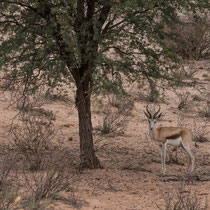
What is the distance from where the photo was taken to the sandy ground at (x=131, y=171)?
27.2ft

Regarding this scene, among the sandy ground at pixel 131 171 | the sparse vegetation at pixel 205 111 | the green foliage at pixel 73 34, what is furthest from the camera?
the sparse vegetation at pixel 205 111

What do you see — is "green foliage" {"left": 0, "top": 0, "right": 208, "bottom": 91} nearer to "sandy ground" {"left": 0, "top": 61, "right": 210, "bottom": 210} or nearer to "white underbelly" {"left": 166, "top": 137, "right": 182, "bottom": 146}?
"white underbelly" {"left": 166, "top": 137, "right": 182, "bottom": 146}

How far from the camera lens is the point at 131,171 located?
1081 centimetres

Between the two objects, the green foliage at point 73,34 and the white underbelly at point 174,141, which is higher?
the green foliage at point 73,34

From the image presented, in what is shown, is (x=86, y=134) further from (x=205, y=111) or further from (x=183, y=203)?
(x=205, y=111)

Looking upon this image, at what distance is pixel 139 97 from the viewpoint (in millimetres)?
19875

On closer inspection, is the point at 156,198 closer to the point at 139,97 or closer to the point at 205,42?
the point at 139,97

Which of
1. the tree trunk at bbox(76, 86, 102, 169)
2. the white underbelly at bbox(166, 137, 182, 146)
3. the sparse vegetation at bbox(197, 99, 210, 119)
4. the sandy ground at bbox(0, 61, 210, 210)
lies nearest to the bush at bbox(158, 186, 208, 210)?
the sandy ground at bbox(0, 61, 210, 210)

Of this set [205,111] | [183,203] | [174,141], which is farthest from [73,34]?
[205,111]

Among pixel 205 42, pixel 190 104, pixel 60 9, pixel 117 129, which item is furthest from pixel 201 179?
pixel 205 42

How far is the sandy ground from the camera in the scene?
8281 millimetres

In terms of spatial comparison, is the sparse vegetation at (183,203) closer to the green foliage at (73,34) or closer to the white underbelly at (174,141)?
the white underbelly at (174,141)

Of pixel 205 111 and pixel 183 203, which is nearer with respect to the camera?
pixel 183 203

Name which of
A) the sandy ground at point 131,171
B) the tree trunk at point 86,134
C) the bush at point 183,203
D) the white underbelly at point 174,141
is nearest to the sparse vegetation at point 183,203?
the bush at point 183,203
